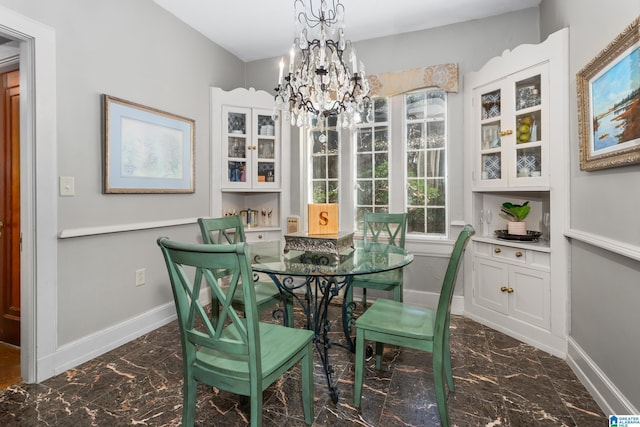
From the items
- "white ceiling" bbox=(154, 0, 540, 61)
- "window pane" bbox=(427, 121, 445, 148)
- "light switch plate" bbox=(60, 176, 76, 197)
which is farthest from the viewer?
"window pane" bbox=(427, 121, 445, 148)

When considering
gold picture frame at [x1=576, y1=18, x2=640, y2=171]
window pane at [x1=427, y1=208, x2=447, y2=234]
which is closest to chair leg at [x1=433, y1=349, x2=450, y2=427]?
gold picture frame at [x1=576, y1=18, x2=640, y2=171]

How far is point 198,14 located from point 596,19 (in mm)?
2982

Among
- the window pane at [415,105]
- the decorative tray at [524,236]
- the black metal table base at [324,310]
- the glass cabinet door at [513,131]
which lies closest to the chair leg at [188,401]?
the black metal table base at [324,310]

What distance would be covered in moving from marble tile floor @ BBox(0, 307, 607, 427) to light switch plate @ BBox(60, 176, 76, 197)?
1.16 meters

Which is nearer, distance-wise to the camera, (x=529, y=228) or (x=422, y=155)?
(x=529, y=228)

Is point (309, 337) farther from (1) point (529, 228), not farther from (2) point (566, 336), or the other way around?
(1) point (529, 228)

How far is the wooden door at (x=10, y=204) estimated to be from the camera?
8.09ft

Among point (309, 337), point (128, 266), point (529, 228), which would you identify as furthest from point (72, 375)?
point (529, 228)

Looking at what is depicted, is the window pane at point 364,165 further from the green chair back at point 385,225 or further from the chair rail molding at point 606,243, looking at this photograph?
the chair rail molding at point 606,243

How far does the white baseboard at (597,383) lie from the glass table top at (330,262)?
1171 mm

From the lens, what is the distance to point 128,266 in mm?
2676

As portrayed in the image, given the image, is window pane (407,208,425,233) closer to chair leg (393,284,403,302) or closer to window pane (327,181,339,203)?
window pane (327,181,339,203)

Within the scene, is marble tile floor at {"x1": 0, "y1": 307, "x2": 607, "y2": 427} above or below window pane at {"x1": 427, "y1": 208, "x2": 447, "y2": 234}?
below

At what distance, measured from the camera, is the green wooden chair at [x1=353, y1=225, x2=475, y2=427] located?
1597 mm
